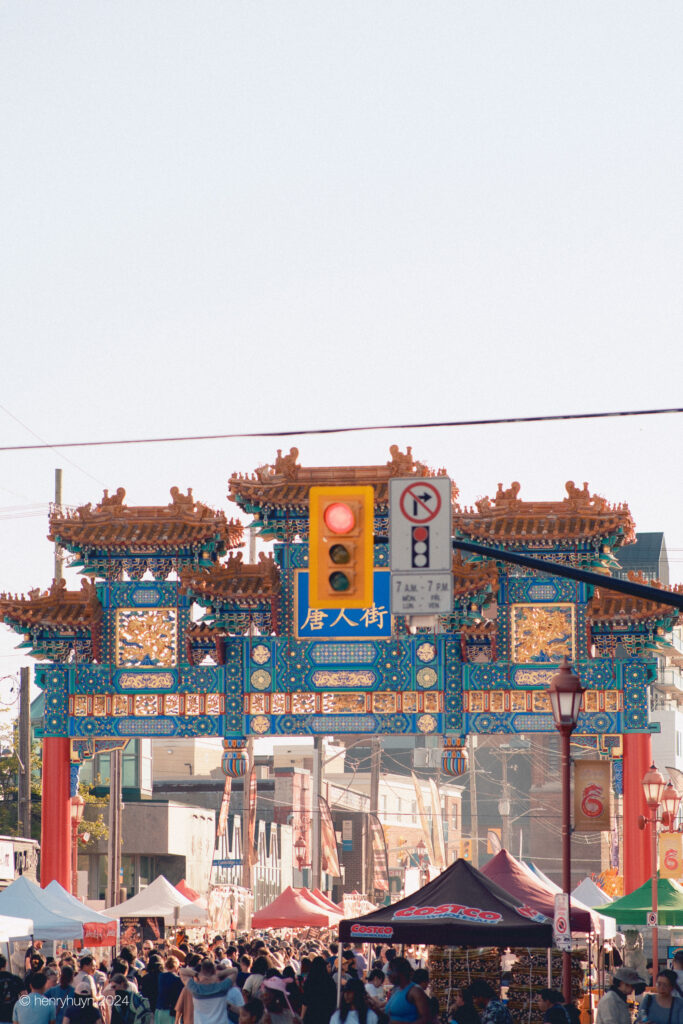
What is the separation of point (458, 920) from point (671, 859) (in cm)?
1465

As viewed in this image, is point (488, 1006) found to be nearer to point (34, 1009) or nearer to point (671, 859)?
point (34, 1009)

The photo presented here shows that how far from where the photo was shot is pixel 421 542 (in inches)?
622

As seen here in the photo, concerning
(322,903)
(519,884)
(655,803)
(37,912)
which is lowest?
(322,903)

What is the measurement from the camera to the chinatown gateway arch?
33.0 metres

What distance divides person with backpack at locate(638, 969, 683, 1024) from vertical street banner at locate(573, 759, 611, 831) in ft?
14.9

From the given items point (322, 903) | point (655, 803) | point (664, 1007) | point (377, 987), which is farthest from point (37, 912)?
point (664, 1007)

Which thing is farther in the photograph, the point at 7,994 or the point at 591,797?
the point at 591,797

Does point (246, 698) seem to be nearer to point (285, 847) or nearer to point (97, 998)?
point (97, 998)

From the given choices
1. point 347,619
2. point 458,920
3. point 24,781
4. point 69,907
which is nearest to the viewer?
point 458,920

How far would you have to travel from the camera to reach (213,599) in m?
33.9

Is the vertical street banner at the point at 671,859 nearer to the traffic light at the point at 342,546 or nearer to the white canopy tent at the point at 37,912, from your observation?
the white canopy tent at the point at 37,912

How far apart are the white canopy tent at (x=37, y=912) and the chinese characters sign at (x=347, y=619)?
Result: 9.56 m

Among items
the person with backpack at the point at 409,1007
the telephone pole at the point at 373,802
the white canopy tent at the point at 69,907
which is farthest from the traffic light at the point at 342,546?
the telephone pole at the point at 373,802

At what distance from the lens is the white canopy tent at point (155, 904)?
34.4m
